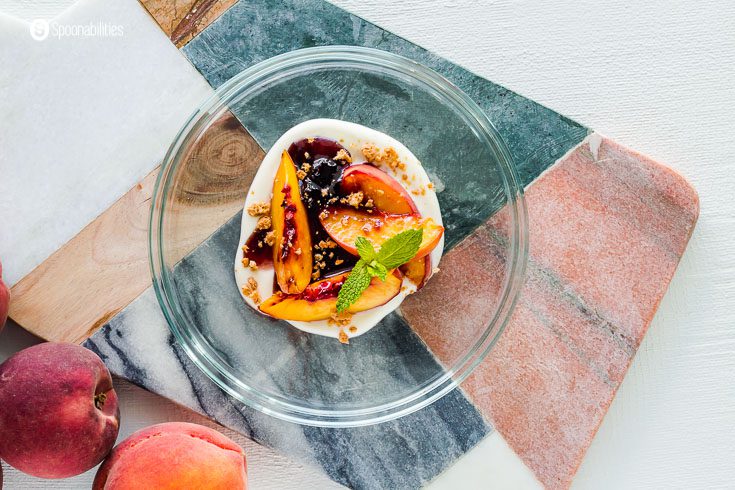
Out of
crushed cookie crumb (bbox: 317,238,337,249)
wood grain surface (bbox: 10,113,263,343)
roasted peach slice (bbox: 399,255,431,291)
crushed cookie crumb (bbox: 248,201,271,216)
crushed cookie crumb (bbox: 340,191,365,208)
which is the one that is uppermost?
wood grain surface (bbox: 10,113,263,343)

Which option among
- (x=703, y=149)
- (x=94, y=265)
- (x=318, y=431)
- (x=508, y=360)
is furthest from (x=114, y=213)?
(x=703, y=149)

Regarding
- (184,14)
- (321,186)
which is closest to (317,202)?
(321,186)

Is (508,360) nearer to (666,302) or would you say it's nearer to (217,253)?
(666,302)

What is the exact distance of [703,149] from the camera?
159 cm

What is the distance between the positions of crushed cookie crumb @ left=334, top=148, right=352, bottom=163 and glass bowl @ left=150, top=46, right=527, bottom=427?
103 millimetres

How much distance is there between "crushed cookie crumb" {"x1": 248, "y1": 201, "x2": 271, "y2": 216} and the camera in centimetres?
147

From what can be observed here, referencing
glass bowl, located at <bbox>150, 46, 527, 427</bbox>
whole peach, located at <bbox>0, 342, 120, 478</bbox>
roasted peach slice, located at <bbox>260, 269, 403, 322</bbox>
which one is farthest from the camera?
glass bowl, located at <bbox>150, 46, 527, 427</bbox>

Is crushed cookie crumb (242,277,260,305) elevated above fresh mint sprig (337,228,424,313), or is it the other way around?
crushed cookie crumb (242,277,260,305)

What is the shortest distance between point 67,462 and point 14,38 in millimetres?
924

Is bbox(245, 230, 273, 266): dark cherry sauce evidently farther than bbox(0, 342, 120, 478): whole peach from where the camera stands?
Yes

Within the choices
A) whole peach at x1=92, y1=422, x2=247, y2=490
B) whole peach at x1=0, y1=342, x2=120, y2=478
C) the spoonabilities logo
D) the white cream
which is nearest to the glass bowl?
the white cream

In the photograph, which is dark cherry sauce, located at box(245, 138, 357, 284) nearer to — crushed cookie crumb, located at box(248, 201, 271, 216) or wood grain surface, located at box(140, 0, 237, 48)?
crushed cookie crumb, located at box(248, 201, 271, 216)

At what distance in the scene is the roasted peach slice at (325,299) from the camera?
56.1 inches

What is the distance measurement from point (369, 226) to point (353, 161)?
6.5 inches
